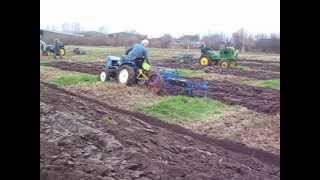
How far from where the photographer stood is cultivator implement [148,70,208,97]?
9.45 ft

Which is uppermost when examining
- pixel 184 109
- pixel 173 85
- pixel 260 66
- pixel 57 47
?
pixel 57 47

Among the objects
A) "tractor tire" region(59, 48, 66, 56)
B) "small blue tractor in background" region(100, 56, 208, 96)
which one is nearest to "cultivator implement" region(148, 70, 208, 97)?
"small blue tractor in background" region(100, 56, 208, 96)

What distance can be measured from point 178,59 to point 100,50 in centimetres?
50

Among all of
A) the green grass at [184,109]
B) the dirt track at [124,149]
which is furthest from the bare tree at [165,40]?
the dirt track at [124,149]

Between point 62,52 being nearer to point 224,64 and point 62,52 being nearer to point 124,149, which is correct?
point 124,149

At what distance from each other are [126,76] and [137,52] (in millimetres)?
176

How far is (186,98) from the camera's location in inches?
114

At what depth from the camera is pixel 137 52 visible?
114 inches

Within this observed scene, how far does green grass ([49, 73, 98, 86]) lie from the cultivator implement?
379 millimetres

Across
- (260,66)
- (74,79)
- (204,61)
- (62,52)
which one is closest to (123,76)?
(74,79)
